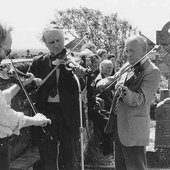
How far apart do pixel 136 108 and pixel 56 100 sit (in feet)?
2.50

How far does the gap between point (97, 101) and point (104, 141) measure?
530mm

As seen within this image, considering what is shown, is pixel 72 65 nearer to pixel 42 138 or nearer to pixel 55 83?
pixel 55 83


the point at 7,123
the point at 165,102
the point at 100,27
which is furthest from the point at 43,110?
the point at 100,27

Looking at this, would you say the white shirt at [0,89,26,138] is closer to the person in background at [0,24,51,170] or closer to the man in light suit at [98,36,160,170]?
the person in background at [0,24,51,170]

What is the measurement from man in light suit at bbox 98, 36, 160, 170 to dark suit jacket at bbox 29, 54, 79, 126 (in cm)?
43

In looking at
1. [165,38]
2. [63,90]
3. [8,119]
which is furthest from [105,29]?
[8,119]

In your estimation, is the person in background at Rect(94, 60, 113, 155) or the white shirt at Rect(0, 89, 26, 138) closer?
the white shirt at Rect(0, 89, 26, 138)

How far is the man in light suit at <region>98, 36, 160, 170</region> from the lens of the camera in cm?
358

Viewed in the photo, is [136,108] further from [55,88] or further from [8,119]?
[8,119]

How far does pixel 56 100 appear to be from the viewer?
12.5 feet

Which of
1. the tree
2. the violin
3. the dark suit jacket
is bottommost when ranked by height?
the tree

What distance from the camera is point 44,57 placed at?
390 cm

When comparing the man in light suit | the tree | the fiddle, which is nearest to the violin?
the fiddle

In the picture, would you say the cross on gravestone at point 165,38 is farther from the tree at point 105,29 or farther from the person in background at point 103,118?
the tree at point 105,29
